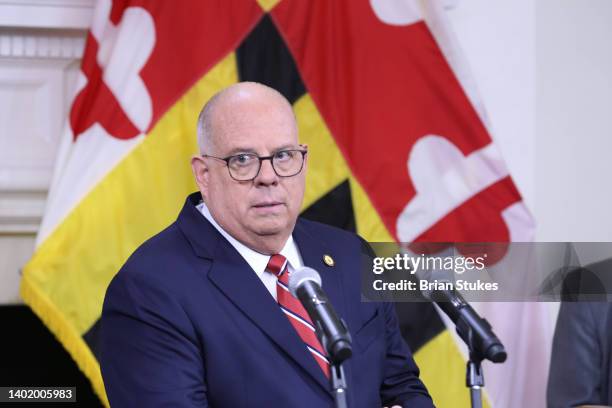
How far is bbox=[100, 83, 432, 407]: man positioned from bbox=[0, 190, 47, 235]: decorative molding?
1.05 meters

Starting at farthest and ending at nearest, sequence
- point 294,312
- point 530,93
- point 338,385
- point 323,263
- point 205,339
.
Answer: point 530,93 < point 323,263 < point 294,312 < point 205,339 < point 338,385

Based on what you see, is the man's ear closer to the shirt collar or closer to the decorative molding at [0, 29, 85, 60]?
the shirt collar

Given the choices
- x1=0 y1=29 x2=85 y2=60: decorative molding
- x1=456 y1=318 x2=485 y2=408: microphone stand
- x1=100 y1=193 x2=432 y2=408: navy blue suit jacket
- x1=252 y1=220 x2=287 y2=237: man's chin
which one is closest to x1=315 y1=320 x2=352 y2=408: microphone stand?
x1=456 y1=318 x2=485 y2=408: microphone stand

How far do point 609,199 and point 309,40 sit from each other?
1.37 m

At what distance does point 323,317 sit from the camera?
130cm

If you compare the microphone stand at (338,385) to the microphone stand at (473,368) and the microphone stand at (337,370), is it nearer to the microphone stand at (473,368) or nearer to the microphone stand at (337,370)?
the microphone stand at (337,370)

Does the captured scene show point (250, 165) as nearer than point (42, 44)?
Yes

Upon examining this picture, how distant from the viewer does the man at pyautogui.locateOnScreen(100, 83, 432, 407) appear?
5.51ft

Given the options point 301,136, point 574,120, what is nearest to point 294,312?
point 301,136

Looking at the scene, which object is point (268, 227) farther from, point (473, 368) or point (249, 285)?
point (473, 368)

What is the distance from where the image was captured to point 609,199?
3.27 meters

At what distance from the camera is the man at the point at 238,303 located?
1.68 m

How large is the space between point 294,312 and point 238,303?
126mm

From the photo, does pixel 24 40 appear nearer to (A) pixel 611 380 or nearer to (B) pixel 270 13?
(B) pixel 270 13
